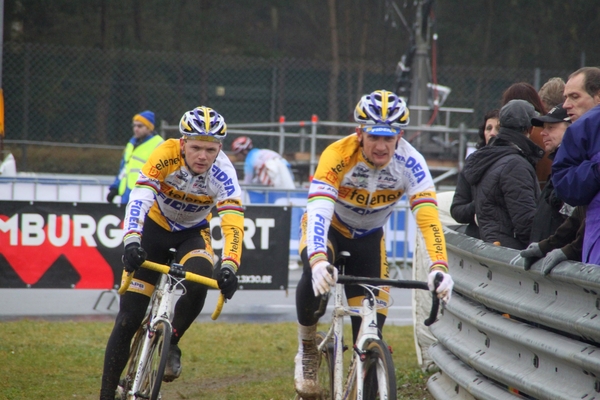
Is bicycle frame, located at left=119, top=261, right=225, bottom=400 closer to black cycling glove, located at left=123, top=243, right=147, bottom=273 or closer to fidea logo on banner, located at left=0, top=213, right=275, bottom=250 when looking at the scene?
black cycling glove, located at left=123, top=243, right=147, bottom=273

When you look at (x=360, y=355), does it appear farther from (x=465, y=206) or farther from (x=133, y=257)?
(x=465, y=206)

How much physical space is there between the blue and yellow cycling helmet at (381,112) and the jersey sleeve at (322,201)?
1.10 ft

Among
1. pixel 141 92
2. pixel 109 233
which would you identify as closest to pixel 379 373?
pixel 109 233

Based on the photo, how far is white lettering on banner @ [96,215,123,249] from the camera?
9430mm

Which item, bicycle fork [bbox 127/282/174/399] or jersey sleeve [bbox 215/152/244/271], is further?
jersey sleeve [bbox 215/152/244/271]

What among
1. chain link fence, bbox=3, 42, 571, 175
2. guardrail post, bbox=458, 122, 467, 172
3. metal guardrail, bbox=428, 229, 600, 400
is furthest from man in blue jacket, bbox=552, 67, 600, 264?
chain link fence, bbox=3, 42, 571, 175

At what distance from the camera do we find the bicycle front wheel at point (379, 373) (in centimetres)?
415

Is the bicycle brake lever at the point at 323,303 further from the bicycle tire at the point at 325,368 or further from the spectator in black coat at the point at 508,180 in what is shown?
the spectator in black coat at the point at 508,180

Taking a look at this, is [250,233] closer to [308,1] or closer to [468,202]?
[468,202]

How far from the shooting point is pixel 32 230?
30.5 feet

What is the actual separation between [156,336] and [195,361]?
2636 mm

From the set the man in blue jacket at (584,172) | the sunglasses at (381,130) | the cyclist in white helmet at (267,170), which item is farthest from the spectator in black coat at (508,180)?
the cyclist in white helmet at (267,170)

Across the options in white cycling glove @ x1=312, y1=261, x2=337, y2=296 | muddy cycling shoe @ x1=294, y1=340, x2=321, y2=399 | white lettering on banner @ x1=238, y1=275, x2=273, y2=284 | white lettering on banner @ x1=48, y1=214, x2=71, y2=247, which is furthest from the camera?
white lettering on banner @ x1=238, y1=275, x2=273, y2=284

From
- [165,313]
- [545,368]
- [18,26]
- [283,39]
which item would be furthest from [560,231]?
[283,39]
